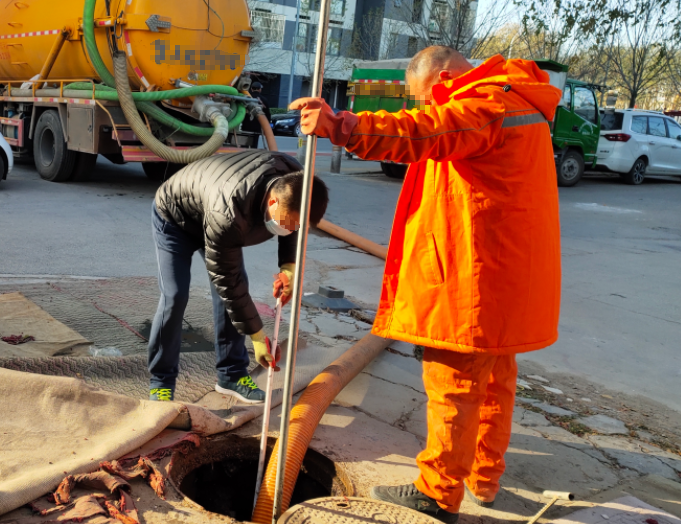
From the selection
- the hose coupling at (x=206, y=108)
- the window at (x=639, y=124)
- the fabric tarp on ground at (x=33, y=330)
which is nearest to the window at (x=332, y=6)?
the window at (x=639, y=124)

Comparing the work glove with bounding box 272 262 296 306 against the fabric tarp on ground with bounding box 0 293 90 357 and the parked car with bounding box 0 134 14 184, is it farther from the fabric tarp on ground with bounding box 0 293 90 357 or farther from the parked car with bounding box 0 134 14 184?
the parked car with bounding box 0 134 14 184

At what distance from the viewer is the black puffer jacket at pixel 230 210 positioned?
2.72 m

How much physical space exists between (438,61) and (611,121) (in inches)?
607

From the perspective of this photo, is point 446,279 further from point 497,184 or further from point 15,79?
point 15,79

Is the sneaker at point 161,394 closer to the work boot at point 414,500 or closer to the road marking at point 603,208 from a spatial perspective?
the work boot at point 414,500

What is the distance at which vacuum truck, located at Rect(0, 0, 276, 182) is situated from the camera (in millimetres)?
8500

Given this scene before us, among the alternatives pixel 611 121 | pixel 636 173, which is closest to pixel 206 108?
pixel 611 121

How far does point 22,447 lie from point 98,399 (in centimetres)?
37

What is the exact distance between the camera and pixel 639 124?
52.9ft

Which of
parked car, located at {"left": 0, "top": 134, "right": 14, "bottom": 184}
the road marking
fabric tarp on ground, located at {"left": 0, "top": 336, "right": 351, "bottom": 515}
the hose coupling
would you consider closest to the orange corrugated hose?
fabric tarp on ground, located at {"left": 0, "top": 336, "right": 351, "bottom": 515}

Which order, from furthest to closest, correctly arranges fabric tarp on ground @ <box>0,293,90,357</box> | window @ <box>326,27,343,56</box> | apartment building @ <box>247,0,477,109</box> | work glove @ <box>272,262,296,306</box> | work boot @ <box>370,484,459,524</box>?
window @ <box>326,27,343,56</box>, apartment building @ <box>247,0,477,109</box>, fabric tarp on ground @ <box>0,293,90,357</box>, work glove @ <box>272,262,296,306</box>, work boot @ <box>370,484,459,524</box>

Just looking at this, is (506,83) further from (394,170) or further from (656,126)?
(656,126)

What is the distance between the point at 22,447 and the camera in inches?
100

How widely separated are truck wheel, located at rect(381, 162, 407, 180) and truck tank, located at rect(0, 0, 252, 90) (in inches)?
226
